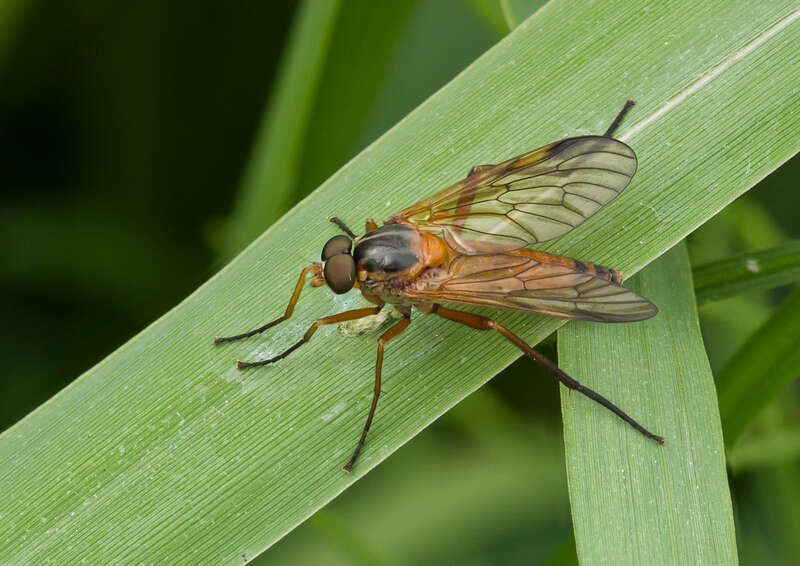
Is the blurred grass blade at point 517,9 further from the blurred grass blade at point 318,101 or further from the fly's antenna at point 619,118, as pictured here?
the fly's antenna at point 619,118

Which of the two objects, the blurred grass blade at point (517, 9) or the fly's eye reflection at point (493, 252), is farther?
the blurred grass blade at point (517, 9)

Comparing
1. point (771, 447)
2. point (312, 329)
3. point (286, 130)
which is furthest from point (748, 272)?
point (286, 130)

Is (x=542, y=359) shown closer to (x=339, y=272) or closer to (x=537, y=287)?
(x=537, y=287)

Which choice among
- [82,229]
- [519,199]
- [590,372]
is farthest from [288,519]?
[82,229]

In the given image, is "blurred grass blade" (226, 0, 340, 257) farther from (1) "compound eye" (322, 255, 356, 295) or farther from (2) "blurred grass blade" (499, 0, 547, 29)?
(1) "compound eye" (322, 255, 356, 295)

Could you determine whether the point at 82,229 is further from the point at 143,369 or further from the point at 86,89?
the point at 143,369

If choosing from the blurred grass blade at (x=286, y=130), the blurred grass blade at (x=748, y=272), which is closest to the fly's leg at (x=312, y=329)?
the blurred grass blade at (x=286, y=130)
